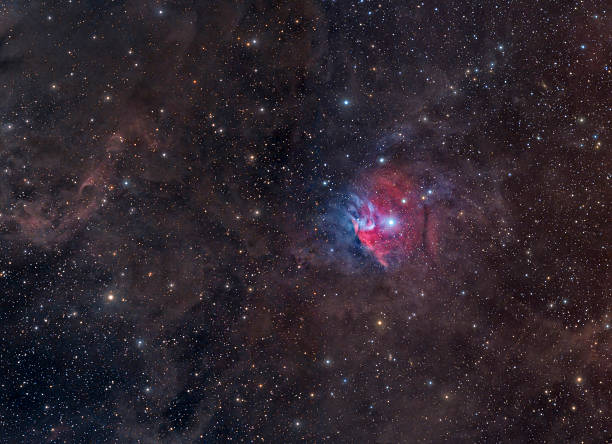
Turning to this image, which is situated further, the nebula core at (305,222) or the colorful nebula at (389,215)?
the colorful nebula at (389,215)

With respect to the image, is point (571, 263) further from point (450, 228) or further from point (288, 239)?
point (288, 239)

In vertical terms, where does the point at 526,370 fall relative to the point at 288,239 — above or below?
below

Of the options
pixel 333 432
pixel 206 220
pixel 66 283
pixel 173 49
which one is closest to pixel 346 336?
pixel 333 432

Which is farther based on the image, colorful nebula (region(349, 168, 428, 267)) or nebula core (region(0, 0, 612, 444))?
colorful nebula (region(349, 168, 428, 267))

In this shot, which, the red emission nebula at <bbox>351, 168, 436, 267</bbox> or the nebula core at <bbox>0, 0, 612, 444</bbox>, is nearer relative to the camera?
the nebula core at <bbox>0, 0, 612, 444</bbox>

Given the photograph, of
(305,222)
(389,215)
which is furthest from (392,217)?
(305,222)

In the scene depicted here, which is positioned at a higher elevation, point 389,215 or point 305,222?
point 305,222

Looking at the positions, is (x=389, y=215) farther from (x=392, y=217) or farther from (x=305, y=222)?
(x=305, y=222)

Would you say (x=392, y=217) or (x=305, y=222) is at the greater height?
(x=305, y=222)
